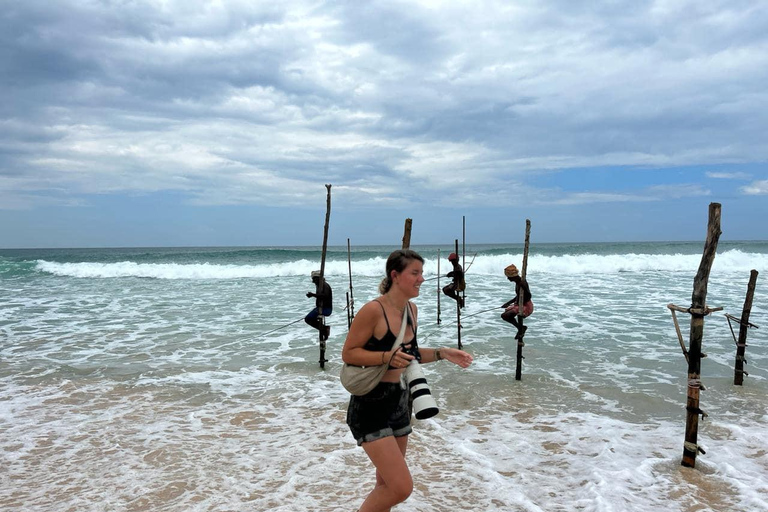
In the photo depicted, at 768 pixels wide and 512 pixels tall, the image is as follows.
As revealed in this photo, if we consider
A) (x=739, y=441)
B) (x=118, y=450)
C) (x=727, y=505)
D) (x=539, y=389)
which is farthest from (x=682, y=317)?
(x=118, y=450)

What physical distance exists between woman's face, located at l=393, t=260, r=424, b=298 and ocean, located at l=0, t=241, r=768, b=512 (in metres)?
2.49

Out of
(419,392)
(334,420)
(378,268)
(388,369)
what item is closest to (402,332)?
(388,369)

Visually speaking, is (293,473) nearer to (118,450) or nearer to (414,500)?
(414,500)

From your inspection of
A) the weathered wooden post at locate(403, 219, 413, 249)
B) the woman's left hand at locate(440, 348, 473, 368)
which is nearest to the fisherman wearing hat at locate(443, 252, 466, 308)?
the weathered wooden post at locate(403, 219, 413, 249)

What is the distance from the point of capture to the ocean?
4730 mm

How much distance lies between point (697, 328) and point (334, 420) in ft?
14.9

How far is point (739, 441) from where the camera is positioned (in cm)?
593

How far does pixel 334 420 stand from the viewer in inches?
269

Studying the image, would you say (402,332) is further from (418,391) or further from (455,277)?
(455,277)

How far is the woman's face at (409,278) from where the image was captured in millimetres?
3047

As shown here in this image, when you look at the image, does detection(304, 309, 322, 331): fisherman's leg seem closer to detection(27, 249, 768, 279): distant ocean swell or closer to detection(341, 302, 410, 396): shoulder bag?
detection(341, 302, 410, 396): shoulder bag

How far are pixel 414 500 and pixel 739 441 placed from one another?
165 inches

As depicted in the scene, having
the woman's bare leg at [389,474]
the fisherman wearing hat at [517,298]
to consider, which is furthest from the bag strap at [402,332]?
the fisherman wearing hat at [517,298]

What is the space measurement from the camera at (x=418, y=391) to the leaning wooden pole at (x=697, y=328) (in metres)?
3.24
